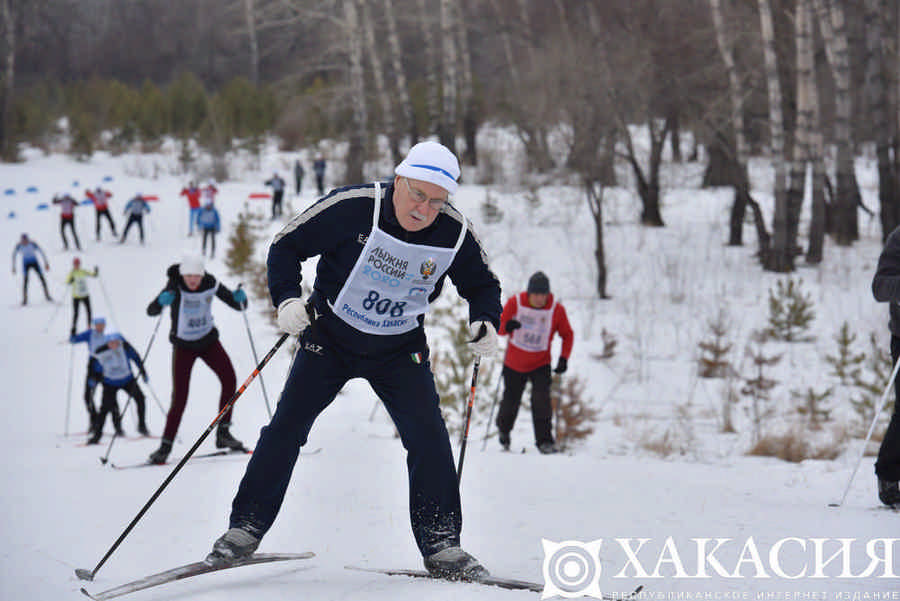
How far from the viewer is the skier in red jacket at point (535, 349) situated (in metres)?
7.79

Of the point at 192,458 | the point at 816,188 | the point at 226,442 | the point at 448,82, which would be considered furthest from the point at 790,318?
the point at 448,82

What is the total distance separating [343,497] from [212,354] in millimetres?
2221

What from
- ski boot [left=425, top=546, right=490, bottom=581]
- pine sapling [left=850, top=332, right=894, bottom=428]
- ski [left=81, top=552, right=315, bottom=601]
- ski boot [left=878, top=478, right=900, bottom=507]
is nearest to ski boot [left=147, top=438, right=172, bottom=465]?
ski [left=81, top=552, right=315, bottom=601]

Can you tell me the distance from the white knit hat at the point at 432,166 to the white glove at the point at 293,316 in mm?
675

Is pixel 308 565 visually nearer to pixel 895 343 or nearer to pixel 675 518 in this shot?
pixel 675 518

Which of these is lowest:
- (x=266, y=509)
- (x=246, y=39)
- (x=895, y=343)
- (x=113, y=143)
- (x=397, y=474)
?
(x=397, y=474)

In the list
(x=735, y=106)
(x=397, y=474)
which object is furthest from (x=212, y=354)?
(x=735, y=106)

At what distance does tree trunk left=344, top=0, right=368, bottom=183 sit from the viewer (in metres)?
20.6

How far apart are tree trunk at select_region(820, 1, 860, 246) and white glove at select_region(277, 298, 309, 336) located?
14.1 metres

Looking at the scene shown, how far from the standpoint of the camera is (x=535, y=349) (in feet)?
25.8

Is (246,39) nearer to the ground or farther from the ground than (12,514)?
farther from the ground

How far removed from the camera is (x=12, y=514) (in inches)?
203

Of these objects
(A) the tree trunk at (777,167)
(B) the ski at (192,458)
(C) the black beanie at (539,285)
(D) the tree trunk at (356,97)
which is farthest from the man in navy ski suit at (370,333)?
(D) the tree trunk at (356,97)

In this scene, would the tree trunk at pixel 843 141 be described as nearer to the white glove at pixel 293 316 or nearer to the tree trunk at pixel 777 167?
the tree trunk at pixel 777 167
